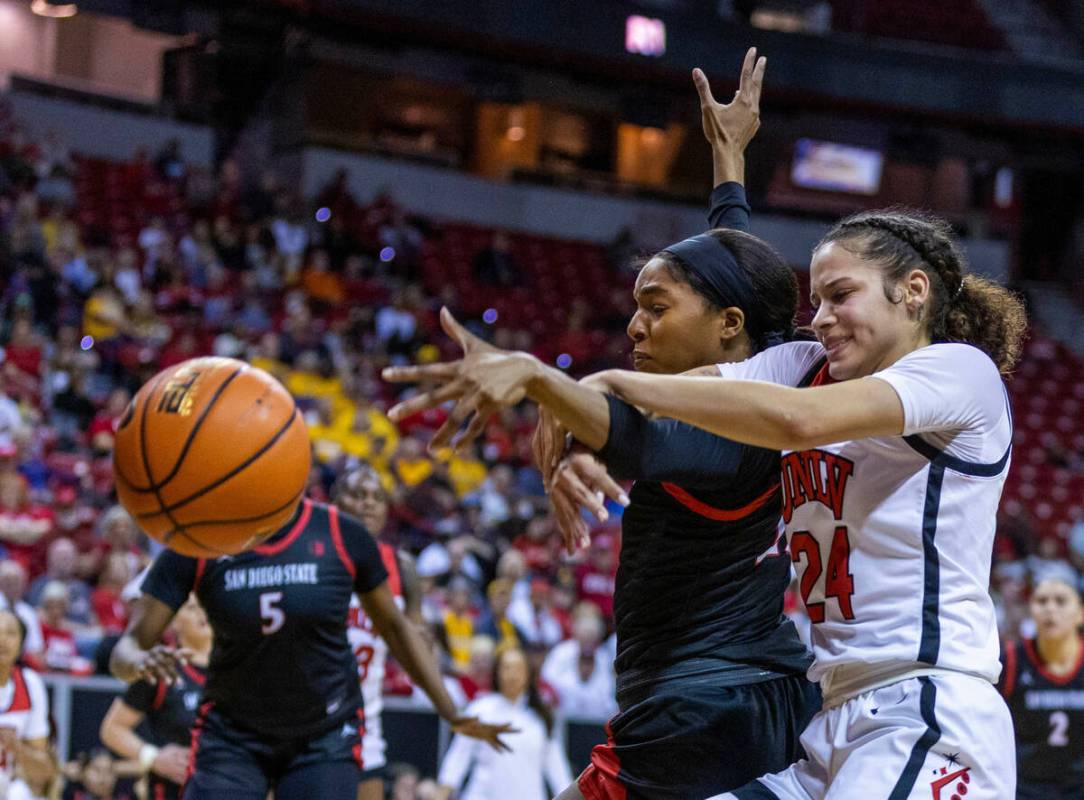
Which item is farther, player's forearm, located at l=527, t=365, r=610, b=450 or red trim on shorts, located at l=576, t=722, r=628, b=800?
red trim on shorts, located at l=576, t=722, r=628, b=800

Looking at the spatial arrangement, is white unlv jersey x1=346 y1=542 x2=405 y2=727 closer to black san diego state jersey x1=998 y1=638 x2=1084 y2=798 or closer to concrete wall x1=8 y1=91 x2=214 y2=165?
black san diego state jersey x1=998 y1=638 x2=1084 y2=798

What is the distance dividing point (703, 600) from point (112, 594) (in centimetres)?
688

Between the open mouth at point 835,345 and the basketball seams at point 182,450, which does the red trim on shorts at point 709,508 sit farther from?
the basketball seams at point 182,450

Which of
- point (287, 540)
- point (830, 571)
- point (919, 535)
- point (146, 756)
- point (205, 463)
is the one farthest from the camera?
point (146, 756)

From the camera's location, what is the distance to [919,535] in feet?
9.11

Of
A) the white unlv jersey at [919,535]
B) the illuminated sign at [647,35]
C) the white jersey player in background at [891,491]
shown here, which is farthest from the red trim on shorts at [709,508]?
the illuminated sign at [647,35]

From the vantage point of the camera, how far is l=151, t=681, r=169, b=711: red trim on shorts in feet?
20.8

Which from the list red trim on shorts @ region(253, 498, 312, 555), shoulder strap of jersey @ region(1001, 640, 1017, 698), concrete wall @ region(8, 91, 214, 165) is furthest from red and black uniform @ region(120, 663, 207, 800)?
concrete wall @ region(8, 91, 214, 165)

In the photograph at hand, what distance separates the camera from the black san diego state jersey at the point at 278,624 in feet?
15.3

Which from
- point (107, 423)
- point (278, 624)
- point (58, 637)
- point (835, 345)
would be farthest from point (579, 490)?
point (107, 423)

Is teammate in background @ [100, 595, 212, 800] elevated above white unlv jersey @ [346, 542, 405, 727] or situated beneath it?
situated beneath

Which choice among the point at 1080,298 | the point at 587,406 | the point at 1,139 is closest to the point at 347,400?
the point at 1,139

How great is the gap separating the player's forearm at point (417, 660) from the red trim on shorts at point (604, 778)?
6.01ft

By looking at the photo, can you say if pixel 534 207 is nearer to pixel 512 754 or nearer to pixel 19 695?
pixel 512 754
